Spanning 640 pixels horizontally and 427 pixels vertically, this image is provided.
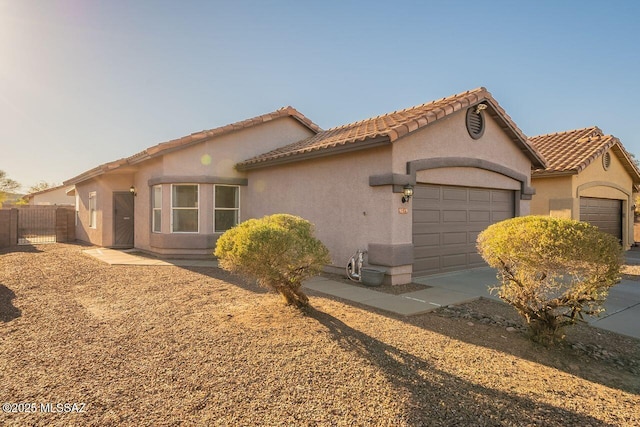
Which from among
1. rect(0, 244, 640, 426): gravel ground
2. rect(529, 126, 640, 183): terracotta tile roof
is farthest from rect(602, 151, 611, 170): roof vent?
rect(0, 244, 640, 426): gravel ground

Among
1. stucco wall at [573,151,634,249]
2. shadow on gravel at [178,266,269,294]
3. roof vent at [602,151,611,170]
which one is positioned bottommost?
shadow on gravel at [178,266,269,294]

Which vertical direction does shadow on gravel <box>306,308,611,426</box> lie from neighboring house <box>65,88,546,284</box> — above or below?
below

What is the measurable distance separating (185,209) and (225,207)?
Answer: 54.8 inches

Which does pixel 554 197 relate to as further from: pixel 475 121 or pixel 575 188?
pixel 475 121

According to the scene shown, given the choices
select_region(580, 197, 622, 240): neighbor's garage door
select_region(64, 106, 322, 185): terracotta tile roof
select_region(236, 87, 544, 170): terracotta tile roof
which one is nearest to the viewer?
select_region(236, 87, 544, 170): terracotta tile roof

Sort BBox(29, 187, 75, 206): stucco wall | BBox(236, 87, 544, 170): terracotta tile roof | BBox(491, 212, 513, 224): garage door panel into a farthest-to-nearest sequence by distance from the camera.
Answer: BBox(29, 187, 75, 206): stucco wall, BBox(491, 212, 513, 224): garage door panel, BBox(236, 87, 544, 170): terracotta tile roof

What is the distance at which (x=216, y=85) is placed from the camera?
43.5 feet

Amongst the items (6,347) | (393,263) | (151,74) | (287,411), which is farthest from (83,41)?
(287,411)

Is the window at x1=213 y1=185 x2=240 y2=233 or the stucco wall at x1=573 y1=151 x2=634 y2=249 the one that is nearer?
the window at x1=213 y1=185 x2=240 y2=233

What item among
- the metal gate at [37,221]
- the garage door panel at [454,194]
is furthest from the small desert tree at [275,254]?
the metal gate at [37,221]

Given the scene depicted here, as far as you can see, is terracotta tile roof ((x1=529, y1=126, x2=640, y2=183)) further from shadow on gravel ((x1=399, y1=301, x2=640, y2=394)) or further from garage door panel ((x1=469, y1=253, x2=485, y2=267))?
shadow on gravel ((x1=399, y1=301, x2=640, y2=394))

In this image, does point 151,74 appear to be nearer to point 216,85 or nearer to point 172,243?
point 216,85

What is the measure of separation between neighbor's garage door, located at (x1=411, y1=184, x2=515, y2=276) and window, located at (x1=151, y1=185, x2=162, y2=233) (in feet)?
29.7

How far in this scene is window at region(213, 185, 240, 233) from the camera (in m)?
13.0
